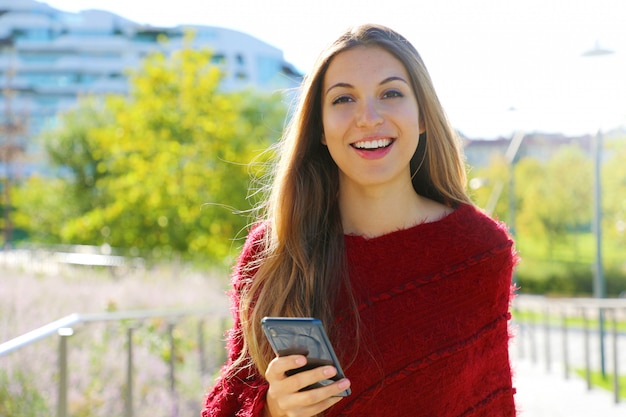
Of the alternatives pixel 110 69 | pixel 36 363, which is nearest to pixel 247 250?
pixel 36 363

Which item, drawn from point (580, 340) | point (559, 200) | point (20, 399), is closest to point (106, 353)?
point (20, 399)

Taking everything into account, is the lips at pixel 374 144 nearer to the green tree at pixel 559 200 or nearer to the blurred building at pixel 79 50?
the green tree at pixel 559 200

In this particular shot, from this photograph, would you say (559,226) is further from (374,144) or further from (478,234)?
(374,144)

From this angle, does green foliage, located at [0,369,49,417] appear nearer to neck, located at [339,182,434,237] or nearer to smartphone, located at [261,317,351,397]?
neck, located at [339,182,434,237]

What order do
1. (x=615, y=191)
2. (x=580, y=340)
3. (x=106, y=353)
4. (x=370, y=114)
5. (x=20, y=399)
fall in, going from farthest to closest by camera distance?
1. (x=615, y=191)
2. (x=580, y=340)
3. (x=106, y=353)
4. (x=20, y=399)
5. (x=370, y=114)

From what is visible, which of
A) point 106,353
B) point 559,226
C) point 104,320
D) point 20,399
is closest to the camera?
point 20,399

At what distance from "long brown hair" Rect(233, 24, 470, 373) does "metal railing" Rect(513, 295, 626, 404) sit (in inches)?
236

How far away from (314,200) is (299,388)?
2.22 ft

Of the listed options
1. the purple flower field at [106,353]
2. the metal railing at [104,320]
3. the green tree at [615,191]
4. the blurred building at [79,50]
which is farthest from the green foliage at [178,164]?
the blurred building at [79,50]

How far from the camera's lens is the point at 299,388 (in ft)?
6.22

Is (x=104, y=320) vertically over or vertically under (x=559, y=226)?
over

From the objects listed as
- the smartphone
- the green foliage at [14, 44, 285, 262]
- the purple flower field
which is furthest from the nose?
the green foliage at [14, 44, 285, 262]

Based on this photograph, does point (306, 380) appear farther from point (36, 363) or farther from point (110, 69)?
point (110, 69)

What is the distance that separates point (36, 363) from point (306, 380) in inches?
115
